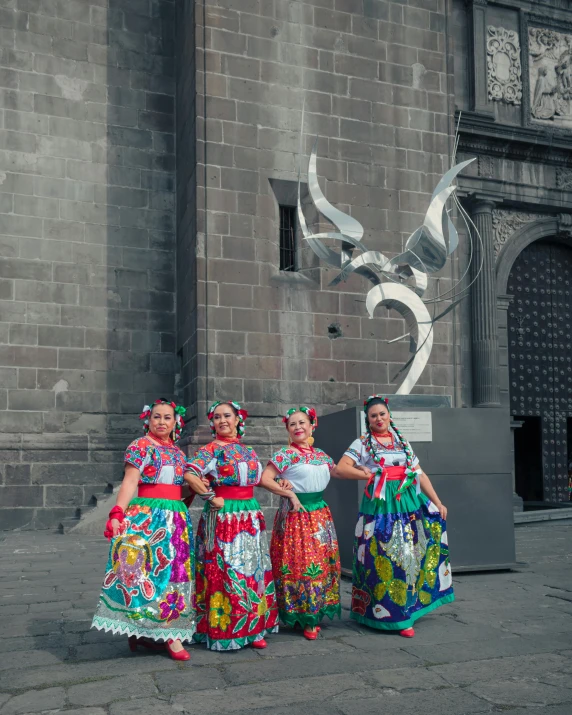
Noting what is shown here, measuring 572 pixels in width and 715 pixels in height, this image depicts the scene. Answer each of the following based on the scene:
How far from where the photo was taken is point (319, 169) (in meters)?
12.6

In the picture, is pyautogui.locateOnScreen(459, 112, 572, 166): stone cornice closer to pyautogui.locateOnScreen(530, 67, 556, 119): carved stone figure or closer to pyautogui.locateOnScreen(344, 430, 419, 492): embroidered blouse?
pyautogui.locateOnScreen(530, 67, 556, 119): carved stone figure

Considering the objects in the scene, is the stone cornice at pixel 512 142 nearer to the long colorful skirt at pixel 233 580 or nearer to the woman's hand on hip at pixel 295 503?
the woman's hand on hip at pixel 295 503

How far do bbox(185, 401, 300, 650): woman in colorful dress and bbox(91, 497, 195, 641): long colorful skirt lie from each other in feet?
0.57

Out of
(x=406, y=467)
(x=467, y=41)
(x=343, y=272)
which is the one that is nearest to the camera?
(x=406, y=467)

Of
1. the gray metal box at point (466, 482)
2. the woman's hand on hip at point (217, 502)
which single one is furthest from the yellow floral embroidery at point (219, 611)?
the gray metal box at point (466, 482)

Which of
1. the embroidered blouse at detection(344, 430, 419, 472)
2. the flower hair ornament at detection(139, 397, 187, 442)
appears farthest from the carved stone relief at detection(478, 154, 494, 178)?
the flower hair ornament at detection(139, 397, 187, 442)

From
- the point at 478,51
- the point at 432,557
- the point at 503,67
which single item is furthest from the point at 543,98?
the point at 432,557

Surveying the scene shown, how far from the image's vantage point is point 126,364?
42.7ft

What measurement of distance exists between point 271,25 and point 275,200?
265 centimetres

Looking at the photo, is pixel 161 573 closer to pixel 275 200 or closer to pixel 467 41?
pixel 275 200

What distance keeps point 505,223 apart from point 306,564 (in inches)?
440

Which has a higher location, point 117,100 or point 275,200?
point 117,100

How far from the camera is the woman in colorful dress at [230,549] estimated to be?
16.6ft

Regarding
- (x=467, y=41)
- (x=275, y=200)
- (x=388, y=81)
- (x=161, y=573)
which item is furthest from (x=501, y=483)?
(x=467, y=41)
